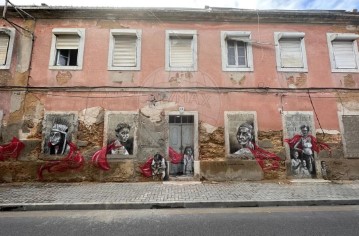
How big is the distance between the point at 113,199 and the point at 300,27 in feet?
31.9

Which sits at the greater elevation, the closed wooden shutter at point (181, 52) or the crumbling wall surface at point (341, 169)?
the closed wooden shutter at point (181, 52)

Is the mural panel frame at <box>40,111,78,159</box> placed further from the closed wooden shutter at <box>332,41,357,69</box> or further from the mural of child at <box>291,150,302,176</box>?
the closed wooden shutter at <box>332,41,357,69</box>

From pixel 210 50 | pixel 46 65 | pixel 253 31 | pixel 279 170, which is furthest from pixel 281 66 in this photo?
pixel 46 65

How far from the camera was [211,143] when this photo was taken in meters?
9.73

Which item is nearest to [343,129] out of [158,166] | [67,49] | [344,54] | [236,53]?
[344,54]

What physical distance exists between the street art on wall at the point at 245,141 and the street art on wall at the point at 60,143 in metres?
5.50

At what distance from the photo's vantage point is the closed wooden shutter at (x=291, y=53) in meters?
10.5

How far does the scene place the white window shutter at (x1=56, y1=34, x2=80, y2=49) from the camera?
10312mm

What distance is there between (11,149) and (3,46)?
13.4 ft

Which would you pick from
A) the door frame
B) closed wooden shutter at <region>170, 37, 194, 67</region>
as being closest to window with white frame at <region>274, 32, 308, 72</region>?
closed wooden shutter at <region>170, 37, 194, 67</region>

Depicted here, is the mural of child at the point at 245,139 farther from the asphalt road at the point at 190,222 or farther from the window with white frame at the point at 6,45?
the window with white frame at the point at 6,45

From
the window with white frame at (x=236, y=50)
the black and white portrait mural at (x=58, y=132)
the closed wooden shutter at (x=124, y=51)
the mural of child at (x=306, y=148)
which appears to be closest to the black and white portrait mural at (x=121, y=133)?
the black and white portrait mural at (x=58, y=132)

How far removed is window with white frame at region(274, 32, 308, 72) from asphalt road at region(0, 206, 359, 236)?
19.4 ft

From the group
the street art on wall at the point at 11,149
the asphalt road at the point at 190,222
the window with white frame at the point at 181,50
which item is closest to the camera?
the asphalt road at the point at 190,222
